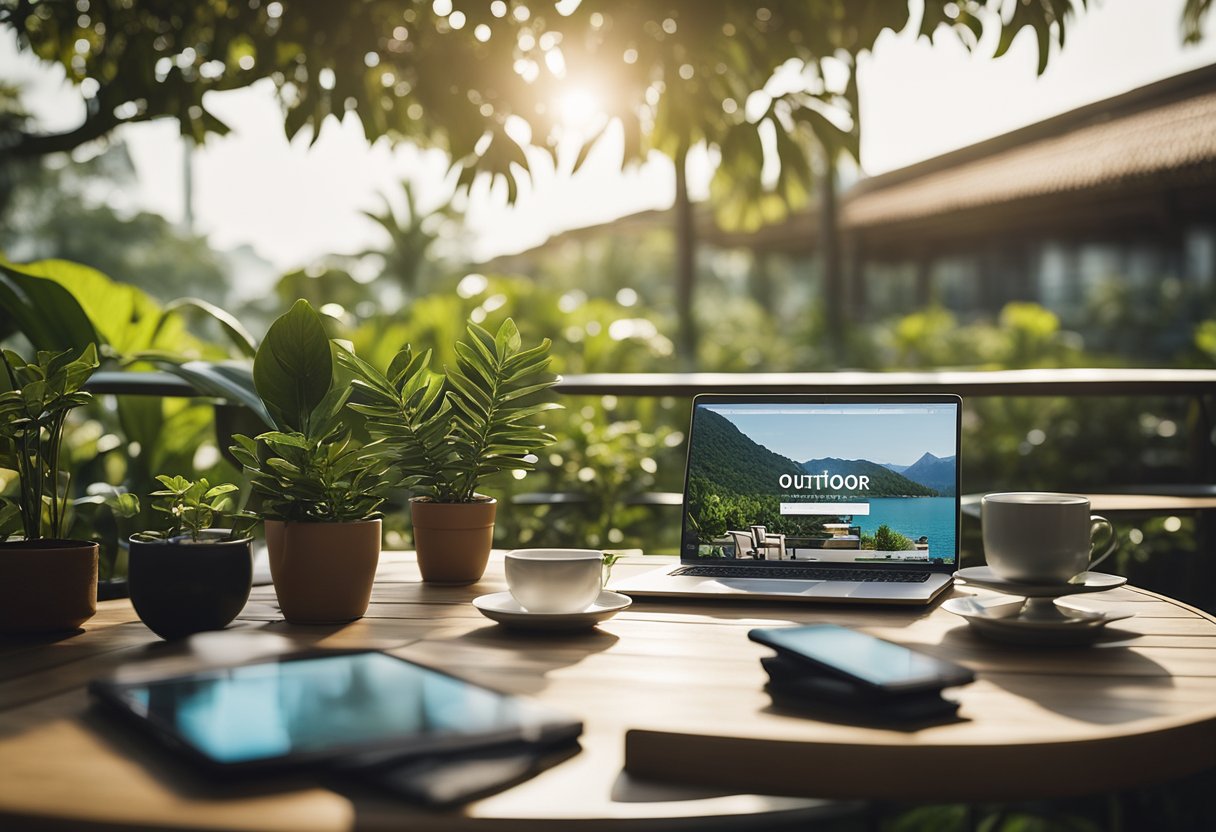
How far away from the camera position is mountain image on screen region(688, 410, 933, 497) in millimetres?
1490

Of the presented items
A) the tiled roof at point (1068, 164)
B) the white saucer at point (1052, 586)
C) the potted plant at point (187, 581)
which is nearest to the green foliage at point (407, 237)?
the tiled roof at point (1068, 164)

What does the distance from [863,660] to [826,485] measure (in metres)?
0.65

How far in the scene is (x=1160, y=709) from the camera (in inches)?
33.4

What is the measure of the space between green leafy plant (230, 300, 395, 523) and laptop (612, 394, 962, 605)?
389 millimetres

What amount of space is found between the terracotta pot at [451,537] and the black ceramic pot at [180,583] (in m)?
0.35

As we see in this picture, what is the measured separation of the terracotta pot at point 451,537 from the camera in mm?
1442

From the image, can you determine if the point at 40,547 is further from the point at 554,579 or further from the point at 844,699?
the point at 844,699

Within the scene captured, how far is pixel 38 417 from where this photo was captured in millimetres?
1145

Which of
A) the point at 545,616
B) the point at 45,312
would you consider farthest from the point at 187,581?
the point at 45,312

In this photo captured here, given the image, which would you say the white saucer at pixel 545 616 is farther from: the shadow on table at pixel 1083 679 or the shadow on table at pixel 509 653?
the shadow on table at pixel 1083 679

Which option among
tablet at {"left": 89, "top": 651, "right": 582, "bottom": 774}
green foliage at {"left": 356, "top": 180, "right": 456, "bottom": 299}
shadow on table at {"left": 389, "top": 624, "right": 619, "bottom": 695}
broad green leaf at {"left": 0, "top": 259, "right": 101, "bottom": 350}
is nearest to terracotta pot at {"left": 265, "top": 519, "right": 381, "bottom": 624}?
shadow on table at {"left": 389, "top": 624, "right": 619, "bottom": 695}

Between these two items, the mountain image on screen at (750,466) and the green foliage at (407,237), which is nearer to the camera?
the mountain image on screen at (750,466)

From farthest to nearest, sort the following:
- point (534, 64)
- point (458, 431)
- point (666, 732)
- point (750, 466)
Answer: point (534, 64), point (750, 466), point (458, 431), point (666, 732)

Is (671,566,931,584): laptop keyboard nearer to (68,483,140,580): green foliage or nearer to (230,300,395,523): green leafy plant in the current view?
(230,300,395,523): green leafy plant
